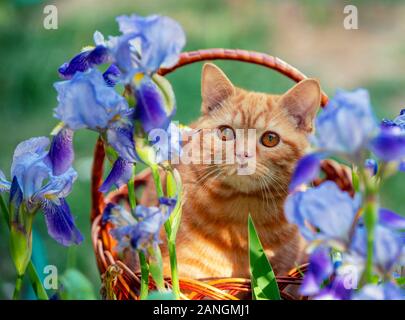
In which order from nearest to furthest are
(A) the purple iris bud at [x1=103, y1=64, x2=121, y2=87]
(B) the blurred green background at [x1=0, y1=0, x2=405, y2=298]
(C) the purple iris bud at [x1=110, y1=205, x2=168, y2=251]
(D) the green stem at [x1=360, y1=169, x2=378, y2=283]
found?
(D) the green stem at [x1=360, y1=169, x2=378, y2=283] → (C) the purple iris bud at [x1=110, y1=205, x2=168, y2=251] → (A) the purple iris bud at [x1=103, y1=64, x2=121, y2=87] → (B) the blurred green background at [x1=0, y1=0, x2=405, y2=298]

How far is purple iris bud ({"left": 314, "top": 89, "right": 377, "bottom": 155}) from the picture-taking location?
1.91 feet

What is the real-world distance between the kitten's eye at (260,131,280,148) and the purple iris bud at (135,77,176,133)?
464 millimetres

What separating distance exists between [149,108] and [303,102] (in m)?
0.51

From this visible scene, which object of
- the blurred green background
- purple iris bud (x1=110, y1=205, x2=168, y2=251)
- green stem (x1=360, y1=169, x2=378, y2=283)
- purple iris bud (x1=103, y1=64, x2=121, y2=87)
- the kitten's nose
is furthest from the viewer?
the blurred green background

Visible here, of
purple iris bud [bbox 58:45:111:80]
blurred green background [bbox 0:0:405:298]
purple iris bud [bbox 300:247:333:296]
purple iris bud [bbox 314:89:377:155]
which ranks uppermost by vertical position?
blurred green background [bbox 0:0:405:298]

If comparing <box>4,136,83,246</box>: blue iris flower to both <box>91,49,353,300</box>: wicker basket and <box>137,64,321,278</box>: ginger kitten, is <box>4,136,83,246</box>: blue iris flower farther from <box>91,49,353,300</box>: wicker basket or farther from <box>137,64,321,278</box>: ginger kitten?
<box>137,64,321,278</box>: ginger kitten

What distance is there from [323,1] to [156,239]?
2.44m

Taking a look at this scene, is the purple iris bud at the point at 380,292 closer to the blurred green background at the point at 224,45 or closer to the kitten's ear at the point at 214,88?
the kitten's ear at the point at 214,88

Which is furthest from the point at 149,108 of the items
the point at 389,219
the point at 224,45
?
the point at 224,45

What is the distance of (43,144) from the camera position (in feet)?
2.69

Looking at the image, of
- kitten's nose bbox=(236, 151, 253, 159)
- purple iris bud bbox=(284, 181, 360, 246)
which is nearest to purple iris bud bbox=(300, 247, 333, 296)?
purple iris bud bbox=(284, 181, 360, 246)

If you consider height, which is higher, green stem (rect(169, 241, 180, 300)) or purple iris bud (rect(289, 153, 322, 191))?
purple iris bud (rect(289, 153, 322, 191))

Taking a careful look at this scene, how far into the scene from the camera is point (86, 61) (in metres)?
0.78

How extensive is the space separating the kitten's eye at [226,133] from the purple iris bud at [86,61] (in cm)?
40
